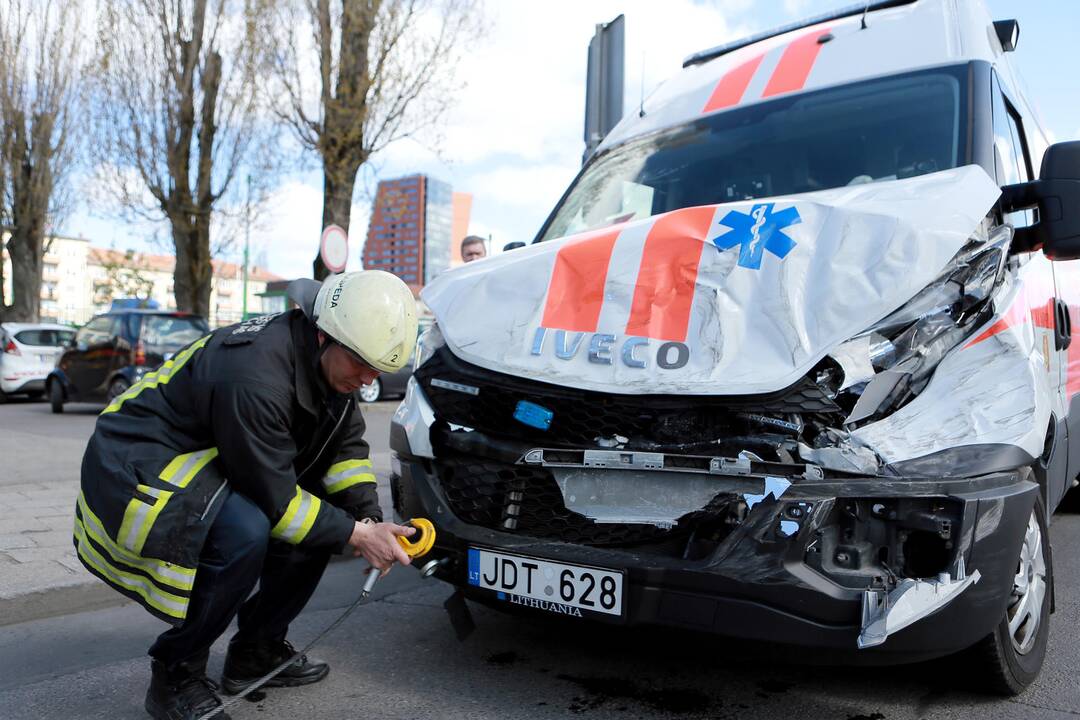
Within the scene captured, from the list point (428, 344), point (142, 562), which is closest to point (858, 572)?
point (428, 344)

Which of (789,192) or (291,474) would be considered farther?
(789,192)

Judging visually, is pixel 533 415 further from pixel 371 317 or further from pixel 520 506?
pixel 371 317

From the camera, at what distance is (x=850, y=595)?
221 centimetres

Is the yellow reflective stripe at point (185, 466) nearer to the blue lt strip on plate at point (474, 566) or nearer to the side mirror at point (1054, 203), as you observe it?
the blue lt strip on plate at point (474, 566)

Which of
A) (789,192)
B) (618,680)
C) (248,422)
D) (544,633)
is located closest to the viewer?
(248,422)

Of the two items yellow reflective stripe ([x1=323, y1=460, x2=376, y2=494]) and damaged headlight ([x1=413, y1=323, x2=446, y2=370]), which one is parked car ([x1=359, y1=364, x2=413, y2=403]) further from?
yellow reflective stripe ([x1=323, y1=460, x2=376, y2=494])

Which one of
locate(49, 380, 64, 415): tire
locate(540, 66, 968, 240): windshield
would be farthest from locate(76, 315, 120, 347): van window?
locate(540, 66, 968, 240): windshield

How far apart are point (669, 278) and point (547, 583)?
38.0 inches

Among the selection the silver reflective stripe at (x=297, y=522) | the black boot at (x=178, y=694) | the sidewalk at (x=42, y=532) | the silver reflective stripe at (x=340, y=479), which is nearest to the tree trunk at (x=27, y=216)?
the sidewalk at (x=42, y=532)

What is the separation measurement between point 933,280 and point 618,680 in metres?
1.58

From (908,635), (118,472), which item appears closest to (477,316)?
(118,472)

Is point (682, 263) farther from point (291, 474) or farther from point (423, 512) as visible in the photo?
point (291, 474)

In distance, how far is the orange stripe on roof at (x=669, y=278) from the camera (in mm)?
2615

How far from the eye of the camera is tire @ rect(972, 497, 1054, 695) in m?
2.57
